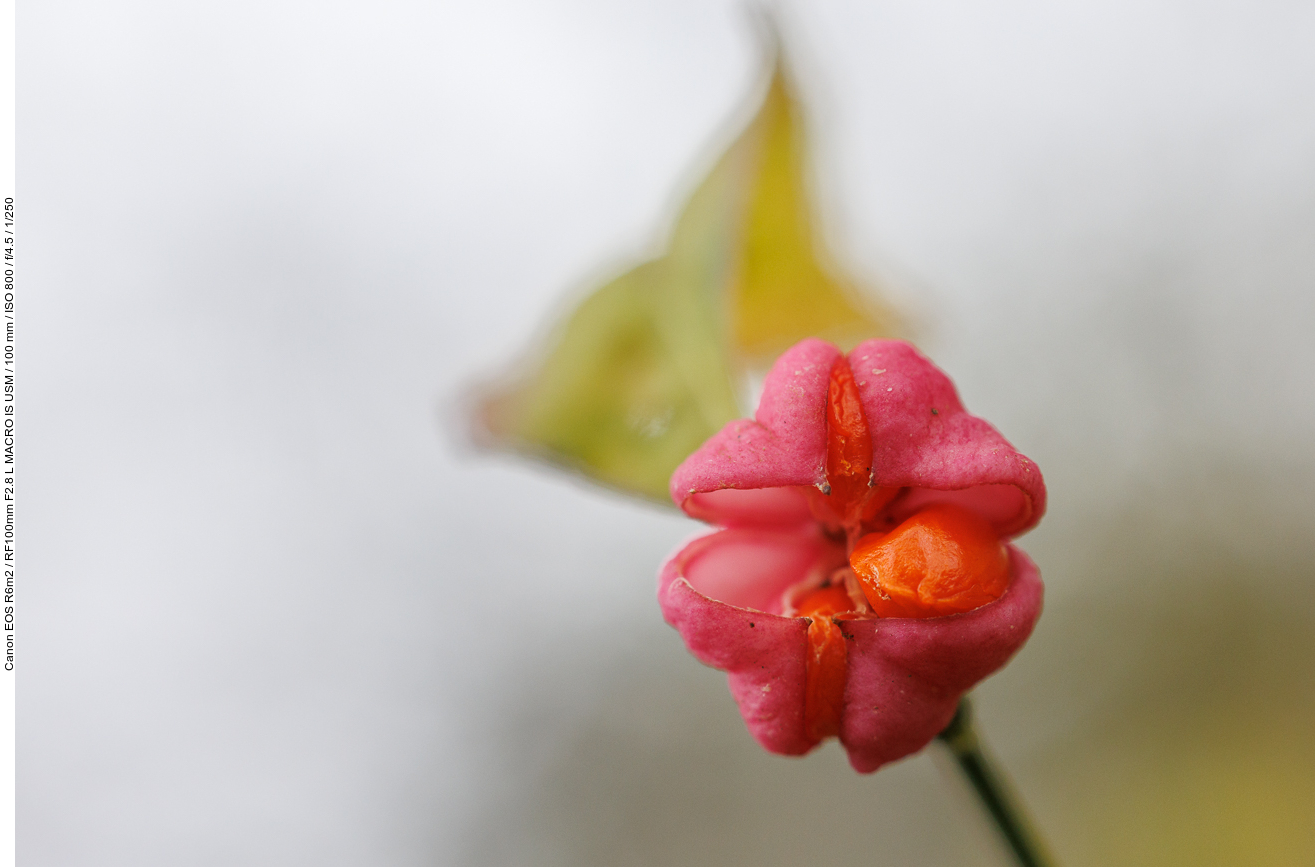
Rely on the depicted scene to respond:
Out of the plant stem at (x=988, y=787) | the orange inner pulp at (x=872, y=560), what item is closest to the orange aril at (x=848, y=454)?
the orange inner pulp at (x=872, y=560)

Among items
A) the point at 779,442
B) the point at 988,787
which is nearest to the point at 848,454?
the point at 779,442

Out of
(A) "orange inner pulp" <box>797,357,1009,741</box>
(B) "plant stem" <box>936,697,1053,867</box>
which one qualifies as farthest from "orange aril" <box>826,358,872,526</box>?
(B) "plant stem" <box>936,697,1053,867</box>

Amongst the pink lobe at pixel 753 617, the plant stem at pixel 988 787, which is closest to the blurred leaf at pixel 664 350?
the pink lobe at pixel 753 617

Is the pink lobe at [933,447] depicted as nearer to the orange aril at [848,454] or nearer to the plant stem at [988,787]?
the orange aril at [848,454]

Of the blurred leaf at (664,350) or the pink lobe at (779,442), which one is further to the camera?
the blurred leaf at (664,350)

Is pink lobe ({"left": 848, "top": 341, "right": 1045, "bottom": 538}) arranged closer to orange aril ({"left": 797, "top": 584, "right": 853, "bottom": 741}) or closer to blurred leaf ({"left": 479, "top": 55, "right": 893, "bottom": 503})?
orange aril ({"left": 797, "top": 584, "right": 853, "bottom": 741})

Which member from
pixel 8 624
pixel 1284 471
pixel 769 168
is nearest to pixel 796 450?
pixel 769 168

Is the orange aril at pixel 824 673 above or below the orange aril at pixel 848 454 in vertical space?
below

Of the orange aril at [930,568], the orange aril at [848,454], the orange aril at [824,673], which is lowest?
the orange aril at [824,673]
